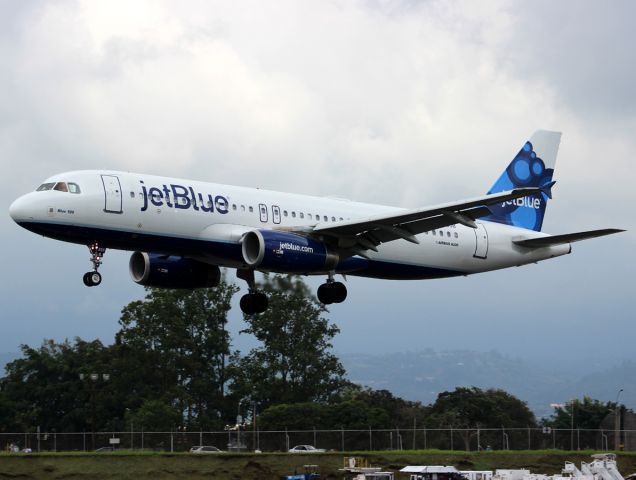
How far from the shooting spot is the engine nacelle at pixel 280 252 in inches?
1654

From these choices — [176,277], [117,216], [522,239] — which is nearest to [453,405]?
[522,239]

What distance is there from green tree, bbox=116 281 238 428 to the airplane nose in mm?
59021

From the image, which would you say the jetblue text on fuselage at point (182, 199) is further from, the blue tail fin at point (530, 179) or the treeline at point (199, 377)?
the treeline at point (199, 377)

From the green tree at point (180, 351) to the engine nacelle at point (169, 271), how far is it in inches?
2029

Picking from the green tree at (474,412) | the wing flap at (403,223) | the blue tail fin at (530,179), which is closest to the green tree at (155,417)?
the green tree at (474,412)

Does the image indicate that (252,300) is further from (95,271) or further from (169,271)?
(95,271)

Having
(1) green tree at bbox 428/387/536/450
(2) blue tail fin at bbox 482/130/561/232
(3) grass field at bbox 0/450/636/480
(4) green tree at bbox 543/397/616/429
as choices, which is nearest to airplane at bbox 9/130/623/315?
(2) blue tail fin at bbox 482/130/561/232

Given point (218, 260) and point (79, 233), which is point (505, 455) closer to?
point (218, 260)

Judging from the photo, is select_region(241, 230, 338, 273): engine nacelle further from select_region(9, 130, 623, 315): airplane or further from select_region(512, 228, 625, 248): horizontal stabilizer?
select_region(512, 228, 625, 248): horizontal stabilizer

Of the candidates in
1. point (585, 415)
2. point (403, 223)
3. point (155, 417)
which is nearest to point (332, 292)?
point (403, 223)

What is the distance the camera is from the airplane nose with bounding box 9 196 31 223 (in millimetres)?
40000

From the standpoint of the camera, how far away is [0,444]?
54469 mm

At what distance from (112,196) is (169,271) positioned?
7.11m

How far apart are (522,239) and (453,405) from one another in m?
49.6
